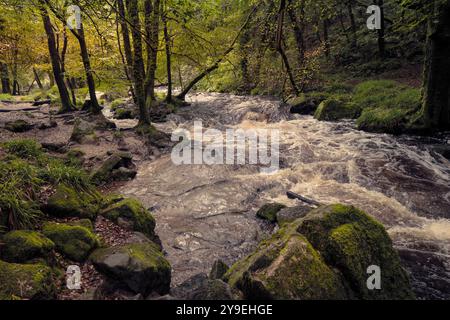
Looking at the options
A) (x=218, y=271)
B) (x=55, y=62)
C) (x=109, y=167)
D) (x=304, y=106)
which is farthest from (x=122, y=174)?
(x=304, y=106)

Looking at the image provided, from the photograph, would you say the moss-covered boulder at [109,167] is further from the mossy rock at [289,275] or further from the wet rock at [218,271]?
the mossy rock at [289,275]

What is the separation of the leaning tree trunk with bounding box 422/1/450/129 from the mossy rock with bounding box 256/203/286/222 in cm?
827

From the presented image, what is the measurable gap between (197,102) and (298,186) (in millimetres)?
18406

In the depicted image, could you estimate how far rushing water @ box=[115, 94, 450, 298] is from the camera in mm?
5945

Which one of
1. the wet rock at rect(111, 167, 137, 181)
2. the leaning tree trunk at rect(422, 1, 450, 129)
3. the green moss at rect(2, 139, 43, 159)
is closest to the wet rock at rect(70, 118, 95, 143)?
the wet rock at rect(111, 167, 137, 181)

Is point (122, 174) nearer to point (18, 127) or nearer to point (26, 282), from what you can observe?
point (26, 282)

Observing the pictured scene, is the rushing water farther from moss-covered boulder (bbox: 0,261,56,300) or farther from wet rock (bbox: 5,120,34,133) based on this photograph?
wet rock (bbox: 5,120,34,133)

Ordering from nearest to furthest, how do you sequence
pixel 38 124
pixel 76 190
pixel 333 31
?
pixel 76 190
pixel 38 124
pixel 333 31

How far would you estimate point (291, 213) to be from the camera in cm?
684

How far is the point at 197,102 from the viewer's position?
85.4 feet

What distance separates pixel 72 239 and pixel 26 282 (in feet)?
3.96
